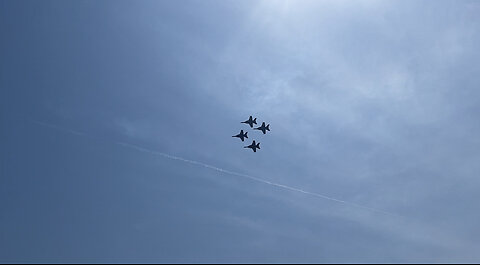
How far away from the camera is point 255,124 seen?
166625 millimetres

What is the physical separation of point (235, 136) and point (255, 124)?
1011 cm

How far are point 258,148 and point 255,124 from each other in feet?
34.7

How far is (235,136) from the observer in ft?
542

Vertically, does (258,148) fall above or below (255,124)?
below

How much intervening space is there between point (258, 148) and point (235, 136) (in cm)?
1106

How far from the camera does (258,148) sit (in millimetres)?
164125
